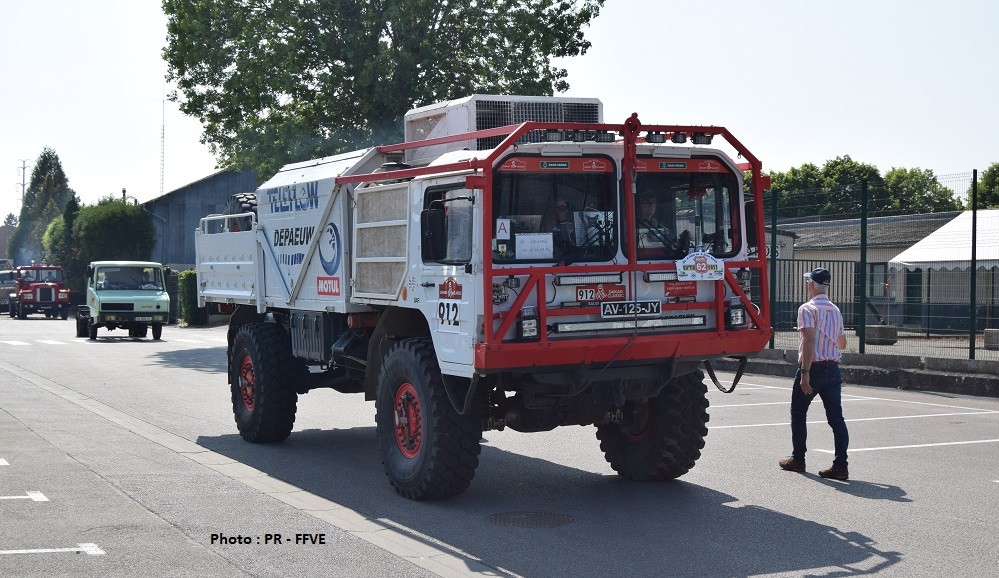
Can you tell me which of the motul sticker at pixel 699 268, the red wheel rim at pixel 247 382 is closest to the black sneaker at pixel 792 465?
the motul sticker at pixel 699 268

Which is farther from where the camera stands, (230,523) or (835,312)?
(835,312)

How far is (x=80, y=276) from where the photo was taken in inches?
2420

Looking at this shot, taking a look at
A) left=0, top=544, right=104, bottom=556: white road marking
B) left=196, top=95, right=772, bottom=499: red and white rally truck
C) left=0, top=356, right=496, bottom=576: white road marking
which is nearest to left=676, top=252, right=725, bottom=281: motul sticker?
left=196, top=95, right=772, bottom=499: red and white rally truck

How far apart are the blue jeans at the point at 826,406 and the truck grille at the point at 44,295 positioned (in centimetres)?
4605

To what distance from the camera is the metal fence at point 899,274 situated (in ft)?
57.5

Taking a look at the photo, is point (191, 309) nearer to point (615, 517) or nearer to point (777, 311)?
point (777, 311)

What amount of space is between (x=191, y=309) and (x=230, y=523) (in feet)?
117

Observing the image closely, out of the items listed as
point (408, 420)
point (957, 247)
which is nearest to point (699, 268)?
point (408, 420)

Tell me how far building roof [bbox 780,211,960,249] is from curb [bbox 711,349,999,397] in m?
2.38

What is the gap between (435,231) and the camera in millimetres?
8555

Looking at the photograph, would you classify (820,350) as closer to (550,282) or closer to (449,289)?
(550,282)

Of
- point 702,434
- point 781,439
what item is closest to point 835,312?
point 702,434

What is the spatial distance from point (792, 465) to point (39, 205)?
133 m

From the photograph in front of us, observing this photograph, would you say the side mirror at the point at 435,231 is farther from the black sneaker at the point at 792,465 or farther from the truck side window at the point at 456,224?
the black sneaker at the point at 792,465
